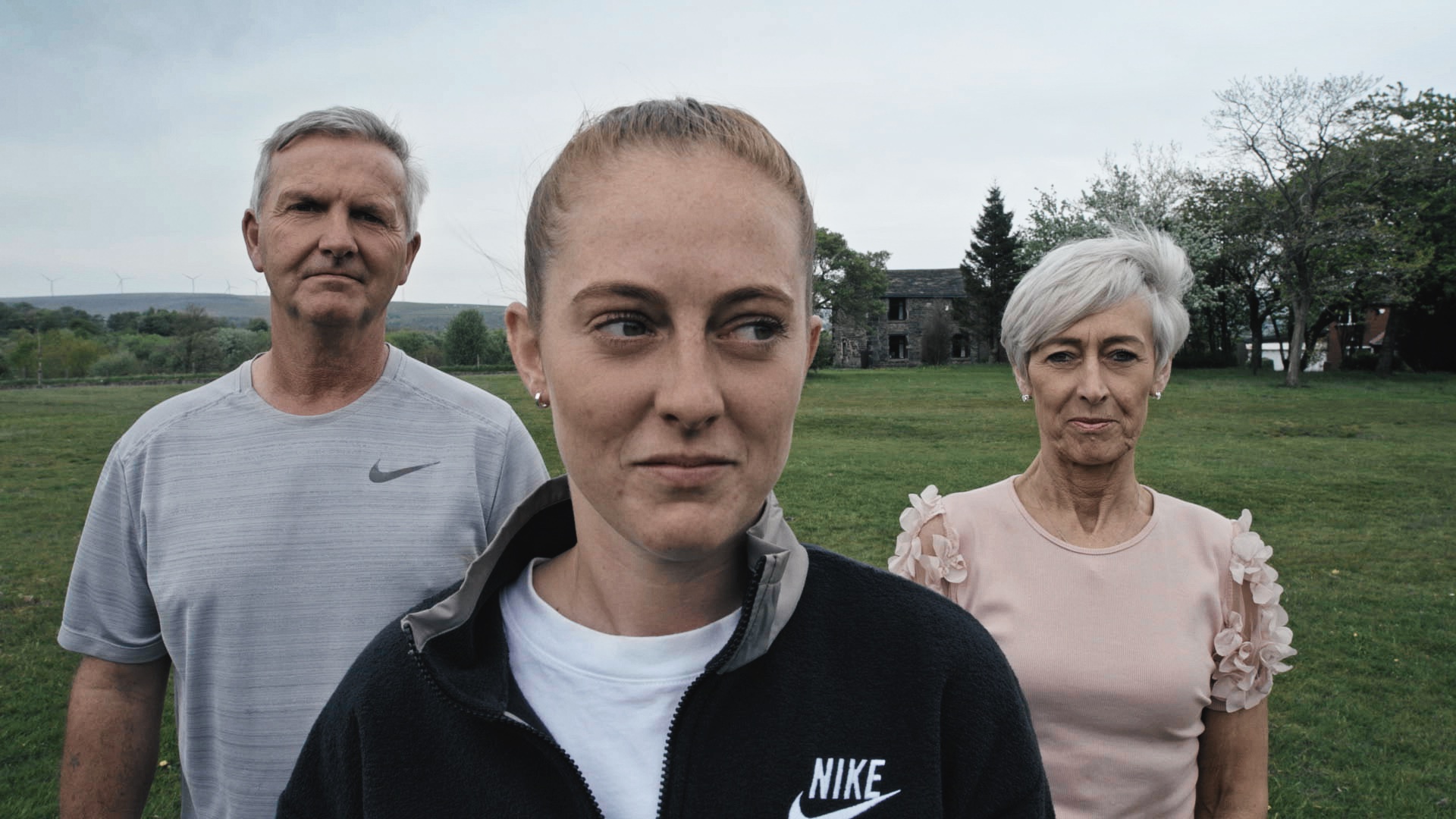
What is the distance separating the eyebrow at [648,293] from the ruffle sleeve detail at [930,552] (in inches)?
64.9

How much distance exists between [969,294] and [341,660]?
202ft

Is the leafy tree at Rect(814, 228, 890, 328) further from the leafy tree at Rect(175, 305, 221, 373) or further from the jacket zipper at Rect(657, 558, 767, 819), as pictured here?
the jacket zipper at Rect(657, 558, 767, 819)

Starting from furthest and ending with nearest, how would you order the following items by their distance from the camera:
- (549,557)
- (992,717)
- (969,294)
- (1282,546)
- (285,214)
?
(969,294), (1282,546), (285,214), (549,557), (992,717)

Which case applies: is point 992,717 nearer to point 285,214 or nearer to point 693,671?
point 693,671

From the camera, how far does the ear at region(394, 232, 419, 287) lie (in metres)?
2.77

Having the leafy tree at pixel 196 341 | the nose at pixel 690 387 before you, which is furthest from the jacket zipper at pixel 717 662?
the leafy tree at pixel 196 341

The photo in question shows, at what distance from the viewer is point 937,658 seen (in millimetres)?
1426

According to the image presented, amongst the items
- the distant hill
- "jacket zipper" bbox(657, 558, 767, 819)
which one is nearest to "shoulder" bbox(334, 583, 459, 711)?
"jacket zipper" bbox(657, 558, 767, 819)

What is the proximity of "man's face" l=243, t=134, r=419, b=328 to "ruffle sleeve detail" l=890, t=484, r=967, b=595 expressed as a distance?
1750mm

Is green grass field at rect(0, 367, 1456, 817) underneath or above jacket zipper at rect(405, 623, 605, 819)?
underneath

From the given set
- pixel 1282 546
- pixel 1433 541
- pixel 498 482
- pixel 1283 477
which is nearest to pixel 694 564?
pixel 498 482

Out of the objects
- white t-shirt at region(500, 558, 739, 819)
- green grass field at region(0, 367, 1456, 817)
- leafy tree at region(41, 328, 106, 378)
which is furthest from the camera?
leafy tree at region(41, 328, 106, 378)

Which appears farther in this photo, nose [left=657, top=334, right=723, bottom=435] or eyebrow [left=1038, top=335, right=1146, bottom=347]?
eyebrow [left=1038, top=335, right=1146, bottom=347]

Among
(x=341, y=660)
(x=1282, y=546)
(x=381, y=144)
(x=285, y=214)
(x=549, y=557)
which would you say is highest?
(x=381, y=144)
